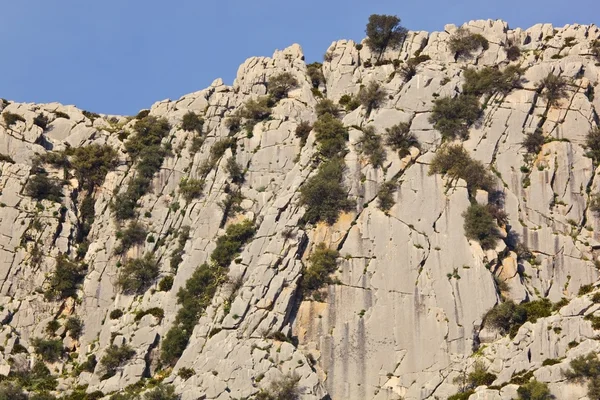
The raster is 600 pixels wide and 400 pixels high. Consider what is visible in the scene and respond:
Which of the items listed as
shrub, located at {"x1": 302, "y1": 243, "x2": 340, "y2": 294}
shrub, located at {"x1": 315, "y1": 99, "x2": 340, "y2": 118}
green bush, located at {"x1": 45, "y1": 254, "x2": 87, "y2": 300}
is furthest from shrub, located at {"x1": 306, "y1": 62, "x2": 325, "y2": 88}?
green bush, located at {"x1": 45, "y1": 254, "x2": 87, "y2": 300}

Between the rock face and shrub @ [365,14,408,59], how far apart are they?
1.34 meters

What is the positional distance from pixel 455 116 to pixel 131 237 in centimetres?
3252

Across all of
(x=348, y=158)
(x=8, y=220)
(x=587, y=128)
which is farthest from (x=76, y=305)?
(x=587, y=128)

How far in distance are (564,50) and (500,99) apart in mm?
10335

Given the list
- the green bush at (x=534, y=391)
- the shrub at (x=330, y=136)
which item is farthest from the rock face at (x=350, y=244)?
the shrub at (x=330, y=136)

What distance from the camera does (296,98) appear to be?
9856 cm

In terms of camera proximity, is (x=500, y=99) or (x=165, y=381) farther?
(x=500, y=99)

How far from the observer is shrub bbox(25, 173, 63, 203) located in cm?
9281

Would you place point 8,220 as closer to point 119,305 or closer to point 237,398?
point 119,305

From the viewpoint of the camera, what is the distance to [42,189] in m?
93.3

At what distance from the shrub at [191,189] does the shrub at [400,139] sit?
1861 centimetres

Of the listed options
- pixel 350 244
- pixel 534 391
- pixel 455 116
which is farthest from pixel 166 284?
pixel 534 391

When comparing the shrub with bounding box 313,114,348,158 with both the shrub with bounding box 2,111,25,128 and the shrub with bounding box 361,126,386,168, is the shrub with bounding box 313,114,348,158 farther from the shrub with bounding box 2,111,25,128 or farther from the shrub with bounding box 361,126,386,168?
the shrub with bounding box 2,111,25,128

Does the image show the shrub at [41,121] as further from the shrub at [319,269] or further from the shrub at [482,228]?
the shrub at [482,228]
